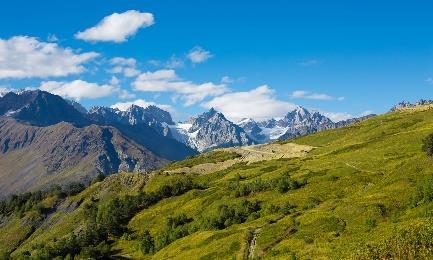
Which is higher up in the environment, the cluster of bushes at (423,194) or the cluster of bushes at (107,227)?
the cluster of bushes at (423,194)

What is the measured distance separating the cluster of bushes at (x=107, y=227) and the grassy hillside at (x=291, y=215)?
14.8 inches

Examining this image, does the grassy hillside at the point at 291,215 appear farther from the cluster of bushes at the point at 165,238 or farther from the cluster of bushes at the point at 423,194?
the cluster of bushes at the point at 165,238

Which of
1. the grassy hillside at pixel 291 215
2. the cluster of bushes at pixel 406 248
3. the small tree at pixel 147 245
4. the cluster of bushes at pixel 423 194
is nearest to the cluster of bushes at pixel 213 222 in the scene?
the small tree at pixel 147 245

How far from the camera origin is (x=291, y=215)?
100125 mm

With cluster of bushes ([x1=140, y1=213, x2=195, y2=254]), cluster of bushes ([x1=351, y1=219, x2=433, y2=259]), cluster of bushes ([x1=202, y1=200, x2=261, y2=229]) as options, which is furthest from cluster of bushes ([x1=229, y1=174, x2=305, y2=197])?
cluster of bushes ([x1=351, y1=219, x2=433, y2=259])

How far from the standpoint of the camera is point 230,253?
8688 centimetres

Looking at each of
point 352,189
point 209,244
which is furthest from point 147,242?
point 352,189

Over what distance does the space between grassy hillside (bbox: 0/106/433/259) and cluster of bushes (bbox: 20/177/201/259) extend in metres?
0.38

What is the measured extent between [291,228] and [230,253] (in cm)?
1135

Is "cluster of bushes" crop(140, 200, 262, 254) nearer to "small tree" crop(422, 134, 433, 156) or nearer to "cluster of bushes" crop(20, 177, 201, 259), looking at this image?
"cluster of bushes" crop(20, 177, 201, 259)

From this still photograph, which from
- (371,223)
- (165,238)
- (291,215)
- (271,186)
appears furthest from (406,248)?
(271,186)

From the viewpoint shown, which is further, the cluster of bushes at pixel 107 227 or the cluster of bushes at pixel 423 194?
the cluster of bushes at pixel 107 227

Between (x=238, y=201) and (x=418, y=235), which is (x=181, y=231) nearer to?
(x=238, y=201)

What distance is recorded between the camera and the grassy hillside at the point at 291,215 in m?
71.1
